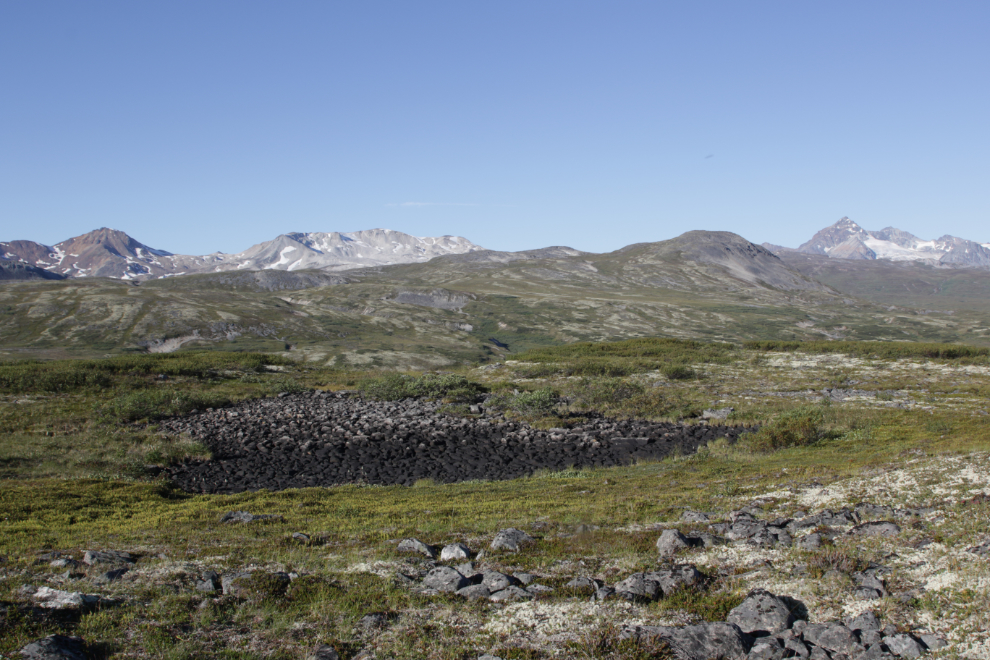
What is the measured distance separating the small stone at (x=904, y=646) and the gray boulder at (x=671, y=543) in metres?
5.29

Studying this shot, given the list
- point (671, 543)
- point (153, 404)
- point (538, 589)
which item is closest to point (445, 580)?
point (538, 589)

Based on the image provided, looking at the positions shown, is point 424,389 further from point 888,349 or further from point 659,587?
point 888,349

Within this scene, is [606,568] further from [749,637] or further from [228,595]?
[228,595]

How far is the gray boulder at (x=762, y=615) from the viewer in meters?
10.3

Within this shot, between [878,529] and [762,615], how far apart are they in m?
5.64

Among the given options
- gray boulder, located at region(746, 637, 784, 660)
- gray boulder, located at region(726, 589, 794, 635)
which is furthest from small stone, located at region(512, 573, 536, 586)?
gray boulder, located at region(746, 637, 784, 660)

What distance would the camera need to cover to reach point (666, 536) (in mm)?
14852

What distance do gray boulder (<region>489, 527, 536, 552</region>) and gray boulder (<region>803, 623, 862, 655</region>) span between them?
6915 mm

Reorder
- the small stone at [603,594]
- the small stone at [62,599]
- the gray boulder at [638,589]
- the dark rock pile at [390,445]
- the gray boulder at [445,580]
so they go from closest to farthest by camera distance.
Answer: the small stone at [62,599]
the gray boulder at [638,589]
the small stone at [603,594]
the gray boulder at [445,580]
the dark rock pile at [390,445]

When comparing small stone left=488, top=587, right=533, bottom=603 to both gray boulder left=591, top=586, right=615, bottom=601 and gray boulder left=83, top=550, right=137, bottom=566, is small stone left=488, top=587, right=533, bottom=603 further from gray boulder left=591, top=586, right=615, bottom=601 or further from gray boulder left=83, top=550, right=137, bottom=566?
gray boulder left=83, top=550, right=137, bottom=566

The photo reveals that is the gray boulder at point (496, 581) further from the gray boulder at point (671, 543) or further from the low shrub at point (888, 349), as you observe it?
the low shrub at point (888, 349)

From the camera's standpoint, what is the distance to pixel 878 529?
14125 millimetres

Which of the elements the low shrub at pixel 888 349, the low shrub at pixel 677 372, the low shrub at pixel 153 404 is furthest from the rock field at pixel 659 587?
the low shrub at pixel 888 349

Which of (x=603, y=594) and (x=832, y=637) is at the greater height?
(x=832, y=637)
